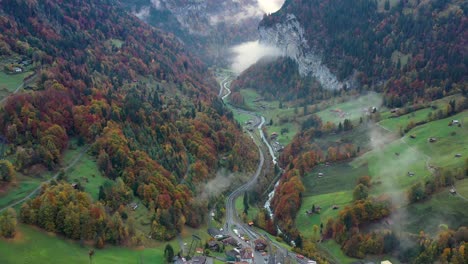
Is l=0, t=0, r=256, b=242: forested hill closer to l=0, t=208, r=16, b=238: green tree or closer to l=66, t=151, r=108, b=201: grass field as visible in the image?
l=66, t=151, r=108, b=201: grass field

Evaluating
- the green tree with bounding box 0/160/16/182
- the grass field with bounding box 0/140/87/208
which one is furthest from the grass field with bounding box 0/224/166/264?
the green tree with bounding box 0/160/16/182

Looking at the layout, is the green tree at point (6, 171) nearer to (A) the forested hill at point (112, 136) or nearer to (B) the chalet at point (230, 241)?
(A) the forested hill at point (112, 136)

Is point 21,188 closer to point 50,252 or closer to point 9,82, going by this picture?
point 50,252

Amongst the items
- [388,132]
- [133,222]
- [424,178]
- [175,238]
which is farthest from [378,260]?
[388,132]

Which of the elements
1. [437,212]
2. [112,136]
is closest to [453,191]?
[437,212]

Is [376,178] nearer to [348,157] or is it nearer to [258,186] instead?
[348,157]

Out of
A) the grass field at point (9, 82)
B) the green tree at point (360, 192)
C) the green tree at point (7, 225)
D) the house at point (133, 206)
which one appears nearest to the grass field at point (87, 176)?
the house at point (133, 206)
